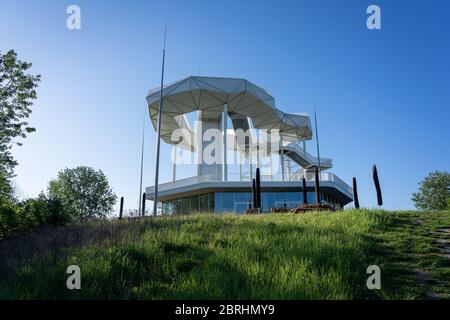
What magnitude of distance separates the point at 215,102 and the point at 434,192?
34.9 meters

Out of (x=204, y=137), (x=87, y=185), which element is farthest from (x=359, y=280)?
(x=87, y=185)

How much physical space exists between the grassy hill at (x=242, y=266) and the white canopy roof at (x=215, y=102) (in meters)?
25.6

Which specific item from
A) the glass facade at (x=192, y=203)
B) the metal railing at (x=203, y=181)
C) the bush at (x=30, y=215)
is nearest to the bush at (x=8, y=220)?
the bush at (x=30, y=215)

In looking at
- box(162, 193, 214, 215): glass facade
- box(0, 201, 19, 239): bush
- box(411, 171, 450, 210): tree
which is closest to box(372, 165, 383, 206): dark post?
box(0, 201, 19, 239): bush

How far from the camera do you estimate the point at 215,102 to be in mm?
36094

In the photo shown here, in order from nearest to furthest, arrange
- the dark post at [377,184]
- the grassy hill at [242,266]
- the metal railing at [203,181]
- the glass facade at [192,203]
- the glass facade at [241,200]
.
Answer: the grassy hill at [242,266], the dark post at [377,184], the glass facade at [241,200], the metal railing at [203,181], the glass facade at [192,203]

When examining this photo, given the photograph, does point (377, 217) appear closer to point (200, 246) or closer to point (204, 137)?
point (200, 246)

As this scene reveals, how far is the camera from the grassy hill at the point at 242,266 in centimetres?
490

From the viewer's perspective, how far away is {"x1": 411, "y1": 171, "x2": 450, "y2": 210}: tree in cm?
4906

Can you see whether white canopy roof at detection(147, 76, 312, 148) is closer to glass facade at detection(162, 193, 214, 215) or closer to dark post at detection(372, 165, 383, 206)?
A: glass facade at detection(162, 193, 214, 215)

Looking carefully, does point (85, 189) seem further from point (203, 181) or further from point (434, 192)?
point (434, 192)

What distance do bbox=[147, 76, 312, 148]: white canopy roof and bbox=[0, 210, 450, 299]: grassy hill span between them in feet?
84.0

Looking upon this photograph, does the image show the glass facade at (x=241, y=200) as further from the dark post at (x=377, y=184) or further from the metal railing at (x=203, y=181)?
the dark post at (x=377, y=184)
